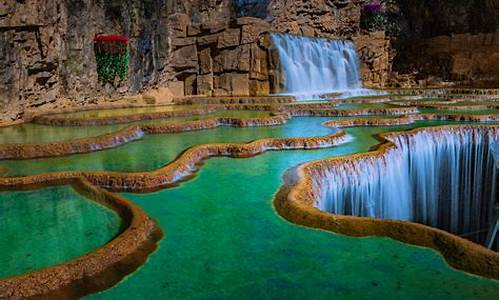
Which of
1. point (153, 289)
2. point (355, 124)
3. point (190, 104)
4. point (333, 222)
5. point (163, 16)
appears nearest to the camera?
point (153, 289)

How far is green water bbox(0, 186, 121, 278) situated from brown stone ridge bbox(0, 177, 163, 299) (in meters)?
0.21

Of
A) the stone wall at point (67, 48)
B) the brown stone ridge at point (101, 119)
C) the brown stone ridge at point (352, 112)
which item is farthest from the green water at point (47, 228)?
the brown stone ridge at point (352, 112)

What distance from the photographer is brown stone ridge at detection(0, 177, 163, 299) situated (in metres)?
3.40

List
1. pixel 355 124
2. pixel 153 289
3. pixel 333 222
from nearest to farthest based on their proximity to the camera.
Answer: pixel 153 289 < pixel 333 222 < pixel 355 124

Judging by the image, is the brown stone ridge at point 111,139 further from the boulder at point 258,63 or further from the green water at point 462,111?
the boulder at point 258,63

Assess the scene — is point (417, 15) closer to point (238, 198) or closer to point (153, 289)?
point (238, 198)

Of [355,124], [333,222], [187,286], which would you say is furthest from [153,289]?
[355,124]

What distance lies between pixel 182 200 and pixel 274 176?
1.46m

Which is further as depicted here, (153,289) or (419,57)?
(419,57)

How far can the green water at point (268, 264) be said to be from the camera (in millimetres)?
3332

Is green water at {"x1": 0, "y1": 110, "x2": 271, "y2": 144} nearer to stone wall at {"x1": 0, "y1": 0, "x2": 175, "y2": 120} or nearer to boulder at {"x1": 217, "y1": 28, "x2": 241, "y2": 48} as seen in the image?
stone wall at {"x1": 0, "y1": 0, "x2": 175, "y2": 120}

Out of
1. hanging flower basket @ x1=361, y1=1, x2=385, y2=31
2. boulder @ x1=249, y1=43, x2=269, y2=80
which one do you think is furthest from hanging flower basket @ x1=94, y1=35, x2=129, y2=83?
hanging flower basket @ x1=361, y1=1, x2=385, y2=31

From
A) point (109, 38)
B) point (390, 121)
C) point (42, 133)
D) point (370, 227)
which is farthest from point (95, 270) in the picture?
point (109, 38)

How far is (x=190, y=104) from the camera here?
15.2m
